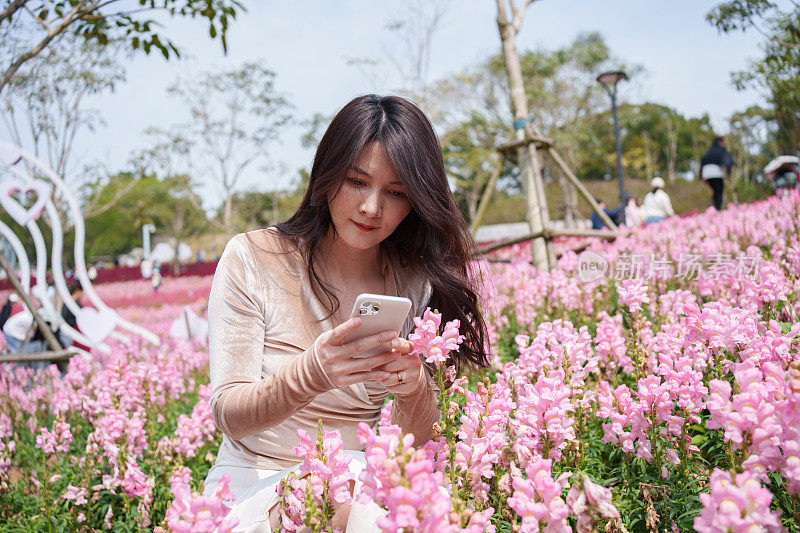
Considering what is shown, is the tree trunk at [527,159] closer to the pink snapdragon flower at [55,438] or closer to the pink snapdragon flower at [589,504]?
the pink snapdragon flower at [55,438]

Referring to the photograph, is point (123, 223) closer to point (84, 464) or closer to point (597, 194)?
point (597, 194)

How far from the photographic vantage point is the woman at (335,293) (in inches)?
68.0

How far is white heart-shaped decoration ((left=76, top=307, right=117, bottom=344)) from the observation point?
7.24 m

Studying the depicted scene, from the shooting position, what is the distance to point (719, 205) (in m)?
12.0

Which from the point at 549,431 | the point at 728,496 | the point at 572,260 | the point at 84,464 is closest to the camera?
the point at 728,496

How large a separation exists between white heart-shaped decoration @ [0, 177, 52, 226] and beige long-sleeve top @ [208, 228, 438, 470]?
5806mm

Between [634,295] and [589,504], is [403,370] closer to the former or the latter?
[589,504]

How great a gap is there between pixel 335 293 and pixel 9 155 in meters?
5.92

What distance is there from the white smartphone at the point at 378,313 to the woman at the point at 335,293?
0.03 m

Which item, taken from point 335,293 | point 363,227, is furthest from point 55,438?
point 363,227

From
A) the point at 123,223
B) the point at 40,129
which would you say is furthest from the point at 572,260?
the point at 123,223

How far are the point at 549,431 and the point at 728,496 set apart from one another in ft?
2.47

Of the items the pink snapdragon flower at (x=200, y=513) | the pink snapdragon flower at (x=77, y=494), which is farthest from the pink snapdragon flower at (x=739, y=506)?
the pink snapdragon flower at (x=77, y=494)

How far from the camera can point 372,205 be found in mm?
1984
